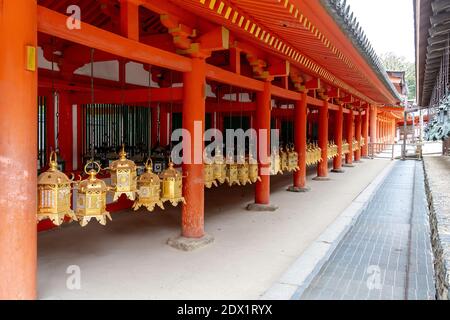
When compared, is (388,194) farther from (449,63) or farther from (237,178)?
(237,178)

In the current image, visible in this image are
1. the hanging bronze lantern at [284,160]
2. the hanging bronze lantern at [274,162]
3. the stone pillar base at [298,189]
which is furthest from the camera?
the stone pillar base at [298,189]

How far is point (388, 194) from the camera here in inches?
398

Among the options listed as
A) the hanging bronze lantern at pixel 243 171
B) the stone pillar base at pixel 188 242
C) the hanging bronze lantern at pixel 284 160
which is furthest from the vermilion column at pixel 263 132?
the stone pillar base at pixel 188 242

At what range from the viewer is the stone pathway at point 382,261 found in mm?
4023

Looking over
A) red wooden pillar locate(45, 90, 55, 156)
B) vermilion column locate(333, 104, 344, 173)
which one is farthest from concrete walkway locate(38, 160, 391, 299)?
vermilion column locate(333, 104, 344, 173)

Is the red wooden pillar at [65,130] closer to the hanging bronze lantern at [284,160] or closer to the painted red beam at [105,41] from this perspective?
the painted red beam at [105,41]

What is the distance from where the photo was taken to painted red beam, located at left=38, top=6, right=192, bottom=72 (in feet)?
10.7

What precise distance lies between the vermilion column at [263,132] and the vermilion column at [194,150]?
2.52 meters

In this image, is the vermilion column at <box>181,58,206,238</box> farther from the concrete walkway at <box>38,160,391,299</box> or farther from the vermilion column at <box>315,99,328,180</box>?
the vermilion column at <box>315,99,328,180</box>

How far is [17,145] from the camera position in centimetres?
304

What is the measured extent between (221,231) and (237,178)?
1353 millimetres

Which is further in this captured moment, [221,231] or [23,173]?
[221,231]

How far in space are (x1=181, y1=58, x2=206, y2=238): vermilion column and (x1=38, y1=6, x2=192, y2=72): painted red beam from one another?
18 cm
